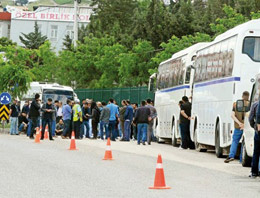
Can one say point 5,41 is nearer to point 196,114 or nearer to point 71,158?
point 196,114

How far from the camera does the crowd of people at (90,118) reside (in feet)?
115

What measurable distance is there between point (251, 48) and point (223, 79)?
1589 mm

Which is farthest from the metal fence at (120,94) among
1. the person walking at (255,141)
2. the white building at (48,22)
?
the white building at (48,22)

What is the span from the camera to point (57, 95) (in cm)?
5350

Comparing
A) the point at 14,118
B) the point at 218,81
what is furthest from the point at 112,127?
the point at 218,81

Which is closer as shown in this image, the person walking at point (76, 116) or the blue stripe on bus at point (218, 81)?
the blue stripe on bus at point (218, 81)

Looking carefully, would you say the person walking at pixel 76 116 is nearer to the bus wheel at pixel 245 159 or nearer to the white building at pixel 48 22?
the bus wheel at pixel 245 159

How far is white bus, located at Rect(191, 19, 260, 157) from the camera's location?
25188 mm

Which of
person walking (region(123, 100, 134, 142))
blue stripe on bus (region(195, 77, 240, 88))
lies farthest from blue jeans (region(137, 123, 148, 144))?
blue stripe on bus (region(195, 77, 240, 88))

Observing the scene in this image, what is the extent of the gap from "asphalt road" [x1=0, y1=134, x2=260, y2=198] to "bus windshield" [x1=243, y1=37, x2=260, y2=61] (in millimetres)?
3219

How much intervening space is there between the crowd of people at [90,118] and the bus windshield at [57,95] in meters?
8.92

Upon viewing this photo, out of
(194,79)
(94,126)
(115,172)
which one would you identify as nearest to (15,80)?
(94,126)

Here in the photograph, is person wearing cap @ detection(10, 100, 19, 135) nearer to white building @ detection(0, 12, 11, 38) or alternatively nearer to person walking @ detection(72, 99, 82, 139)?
person walking @ detection(72, 99, 82, 139)

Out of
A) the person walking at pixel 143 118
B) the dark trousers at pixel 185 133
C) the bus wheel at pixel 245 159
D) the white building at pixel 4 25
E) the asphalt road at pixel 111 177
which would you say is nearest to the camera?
the asphalt road at pixel 111 177
